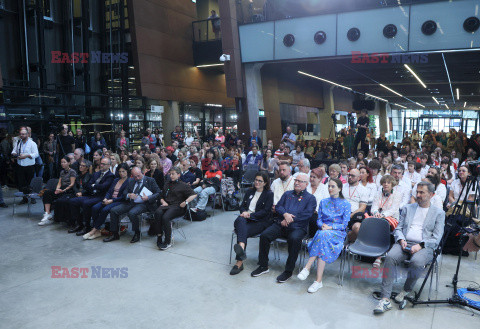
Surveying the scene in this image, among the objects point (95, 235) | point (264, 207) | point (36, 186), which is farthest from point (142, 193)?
point (36, 186)

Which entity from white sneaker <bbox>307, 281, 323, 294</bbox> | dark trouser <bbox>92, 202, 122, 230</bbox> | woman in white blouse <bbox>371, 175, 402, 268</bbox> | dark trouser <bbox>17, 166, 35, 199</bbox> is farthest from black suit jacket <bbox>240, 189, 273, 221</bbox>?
dark trouser <bbox>17, 166, 35, 199</bbox>

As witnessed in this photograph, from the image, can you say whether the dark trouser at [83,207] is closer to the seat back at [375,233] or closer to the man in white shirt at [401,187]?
the seat back at [375,233]

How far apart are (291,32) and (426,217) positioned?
34.9ft

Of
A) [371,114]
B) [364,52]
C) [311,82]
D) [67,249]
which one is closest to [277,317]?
[67,249]

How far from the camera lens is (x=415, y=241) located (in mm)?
4234

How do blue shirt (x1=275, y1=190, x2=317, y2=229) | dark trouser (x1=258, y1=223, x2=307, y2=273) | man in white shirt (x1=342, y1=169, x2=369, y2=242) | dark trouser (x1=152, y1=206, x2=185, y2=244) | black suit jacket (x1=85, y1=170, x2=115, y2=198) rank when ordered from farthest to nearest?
1. black suit jacket (x1=85, y1=170, x2=115, y2=198)
2. dark trouser (x1=152, y1=206, x2=185, y2=244)
3. man in white shirt (x1=342, y1=169, x2=369, y2=242)
4. blue shirt (x1=275, y1=190, x2=317, y2=229)
5. dark trouser (x1=258, y1=223, x2=307, y2=273)

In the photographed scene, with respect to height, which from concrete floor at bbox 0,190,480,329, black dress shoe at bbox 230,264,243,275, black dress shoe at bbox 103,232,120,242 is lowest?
concrete floor at bbox 0,190,480,329

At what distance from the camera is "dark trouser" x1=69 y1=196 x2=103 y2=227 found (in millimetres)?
6531

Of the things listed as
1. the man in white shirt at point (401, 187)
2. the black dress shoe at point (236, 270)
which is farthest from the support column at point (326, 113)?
the black dress shoe at point (236, 270)

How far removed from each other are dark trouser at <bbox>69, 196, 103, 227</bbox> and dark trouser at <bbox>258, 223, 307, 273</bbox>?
11.7 feet

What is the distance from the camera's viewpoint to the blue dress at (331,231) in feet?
14.3

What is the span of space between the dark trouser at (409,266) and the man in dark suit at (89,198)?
5.09 m

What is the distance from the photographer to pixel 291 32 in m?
13.2

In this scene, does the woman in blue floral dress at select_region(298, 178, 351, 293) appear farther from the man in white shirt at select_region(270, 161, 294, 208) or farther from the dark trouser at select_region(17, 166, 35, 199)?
the dark trouser at select_region(17, 166, 35, 199)
